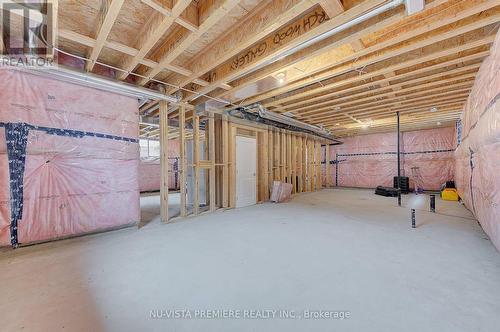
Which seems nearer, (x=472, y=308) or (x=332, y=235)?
(x=472, y=308)

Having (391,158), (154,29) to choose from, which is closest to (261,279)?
(154,29)

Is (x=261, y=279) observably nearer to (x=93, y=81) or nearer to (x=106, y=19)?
(x=106, y=19)

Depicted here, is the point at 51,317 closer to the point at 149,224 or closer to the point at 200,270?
the point at 200,270

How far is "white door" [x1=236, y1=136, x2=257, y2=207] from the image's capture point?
5414mm

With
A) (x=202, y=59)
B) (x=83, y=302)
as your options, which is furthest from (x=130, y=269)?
(x=202, y=59)

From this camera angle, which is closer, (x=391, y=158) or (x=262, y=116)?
(x=262, y=116)

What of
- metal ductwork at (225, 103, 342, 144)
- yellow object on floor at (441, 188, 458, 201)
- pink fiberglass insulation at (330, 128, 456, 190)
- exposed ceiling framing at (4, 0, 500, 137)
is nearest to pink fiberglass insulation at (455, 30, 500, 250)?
exposed ceiling framing at (4, 0, 500, 137)

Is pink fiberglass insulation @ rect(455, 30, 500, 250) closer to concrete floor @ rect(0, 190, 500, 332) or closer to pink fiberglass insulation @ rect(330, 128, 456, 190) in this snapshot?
concrete floor @ rect(0, 190, 500, 332)

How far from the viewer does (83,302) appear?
5.08 ft

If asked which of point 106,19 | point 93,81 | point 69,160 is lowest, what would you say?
point 69,160

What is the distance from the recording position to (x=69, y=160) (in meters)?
3.05

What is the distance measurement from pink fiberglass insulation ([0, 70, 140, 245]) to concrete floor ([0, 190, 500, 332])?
1.09ft

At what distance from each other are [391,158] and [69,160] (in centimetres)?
1046

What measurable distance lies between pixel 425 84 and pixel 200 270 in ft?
16.1
